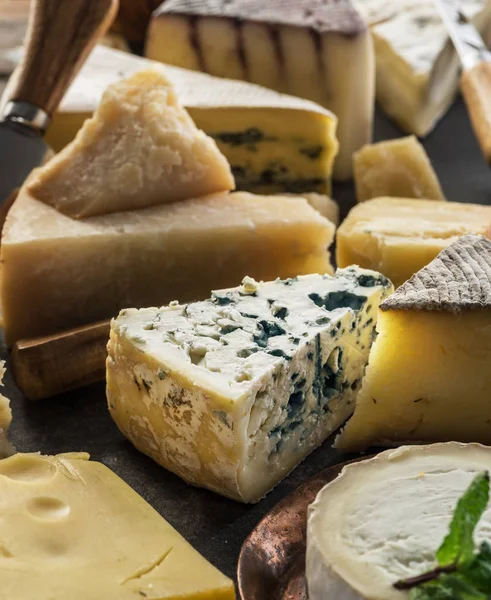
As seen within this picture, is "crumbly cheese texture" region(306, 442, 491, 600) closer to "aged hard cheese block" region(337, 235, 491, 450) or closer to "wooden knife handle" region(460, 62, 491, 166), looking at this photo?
"aged hard cheese block" region(337, 235, 491, 450)

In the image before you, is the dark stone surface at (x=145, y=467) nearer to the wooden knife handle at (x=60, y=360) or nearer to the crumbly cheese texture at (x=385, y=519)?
the wooden knife handle at (x=60, y=360)

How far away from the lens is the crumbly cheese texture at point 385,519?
4.09ft

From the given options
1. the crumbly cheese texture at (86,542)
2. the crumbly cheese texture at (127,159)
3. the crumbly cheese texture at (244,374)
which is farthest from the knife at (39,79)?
the crumbly cheese texture at (86,542)

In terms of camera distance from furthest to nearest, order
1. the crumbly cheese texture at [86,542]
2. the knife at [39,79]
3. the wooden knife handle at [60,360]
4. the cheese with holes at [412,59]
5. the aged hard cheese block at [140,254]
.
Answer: the cheese with holes at [412,59] < the knife at [39,79] < the aged hard cheese block at [140,254] < the wooden knife handle at [60,360] < the crumbly cheese texture at [86,542]

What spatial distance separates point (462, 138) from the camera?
11.2 feet

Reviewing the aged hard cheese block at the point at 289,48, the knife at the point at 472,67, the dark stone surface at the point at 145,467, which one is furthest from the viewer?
the aged hard cheese block at the point at 289,48

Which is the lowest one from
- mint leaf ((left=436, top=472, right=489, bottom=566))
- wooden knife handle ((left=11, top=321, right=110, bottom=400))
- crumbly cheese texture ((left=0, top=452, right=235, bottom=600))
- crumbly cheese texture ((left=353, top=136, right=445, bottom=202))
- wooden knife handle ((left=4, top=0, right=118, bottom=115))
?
wooden knife handle ((left=11, top=321, right=110, bottom=400))

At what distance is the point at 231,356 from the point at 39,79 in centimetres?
120

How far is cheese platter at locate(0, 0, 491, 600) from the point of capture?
4.57 ft

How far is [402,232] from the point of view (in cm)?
231

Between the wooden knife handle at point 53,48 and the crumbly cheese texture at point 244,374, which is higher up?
the wooden knife handle at point 53,48

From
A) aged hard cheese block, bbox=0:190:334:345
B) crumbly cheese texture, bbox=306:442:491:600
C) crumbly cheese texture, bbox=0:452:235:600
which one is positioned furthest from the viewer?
aged hard cheese block, bbox=0:190:334:345

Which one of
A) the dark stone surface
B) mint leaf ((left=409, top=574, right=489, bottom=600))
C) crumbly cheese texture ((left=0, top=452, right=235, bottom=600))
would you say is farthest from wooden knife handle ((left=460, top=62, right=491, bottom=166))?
mint leaf ((left=409, top=574, right=489, bottom=600))

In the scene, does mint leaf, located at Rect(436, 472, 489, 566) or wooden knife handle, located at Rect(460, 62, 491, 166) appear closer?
mint leaf, located at Rect(436, 472, 489, 566)
